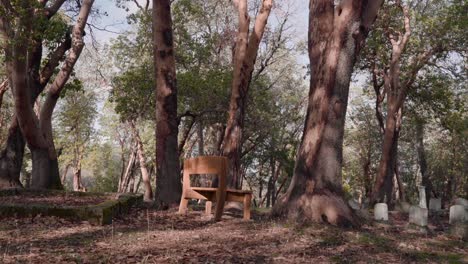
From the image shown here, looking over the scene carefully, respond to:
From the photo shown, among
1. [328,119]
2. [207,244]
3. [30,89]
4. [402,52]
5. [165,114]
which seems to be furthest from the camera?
[402,52]

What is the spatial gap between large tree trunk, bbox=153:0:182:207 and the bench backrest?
2151 millimetres

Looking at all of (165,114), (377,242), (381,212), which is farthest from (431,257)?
(165,114)

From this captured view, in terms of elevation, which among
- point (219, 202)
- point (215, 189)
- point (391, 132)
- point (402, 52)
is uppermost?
point (402, 52)

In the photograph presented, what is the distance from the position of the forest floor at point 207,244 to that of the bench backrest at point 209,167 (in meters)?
0.76

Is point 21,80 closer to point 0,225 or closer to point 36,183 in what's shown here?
point 36,183

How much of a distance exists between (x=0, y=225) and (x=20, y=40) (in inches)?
194

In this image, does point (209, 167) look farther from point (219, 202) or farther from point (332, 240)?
point (332, 240)

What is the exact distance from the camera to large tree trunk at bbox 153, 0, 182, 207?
33.0 ft

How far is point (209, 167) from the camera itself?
24.4ft

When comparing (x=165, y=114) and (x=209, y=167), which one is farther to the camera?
(x=165, y=114)

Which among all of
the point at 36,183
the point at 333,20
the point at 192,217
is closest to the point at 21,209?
the point at 192,217

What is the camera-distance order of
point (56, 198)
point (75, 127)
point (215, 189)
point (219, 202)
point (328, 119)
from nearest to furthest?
point (219, 202)
point (215, 189)
point (328, 119)
point (56, 198)
point (75, 127)

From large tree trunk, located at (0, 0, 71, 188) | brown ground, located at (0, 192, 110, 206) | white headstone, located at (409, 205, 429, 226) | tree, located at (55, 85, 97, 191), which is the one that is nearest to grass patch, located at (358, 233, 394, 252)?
white headstone, located at (409, 205, 429, 226)

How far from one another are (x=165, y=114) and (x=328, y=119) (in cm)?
410
